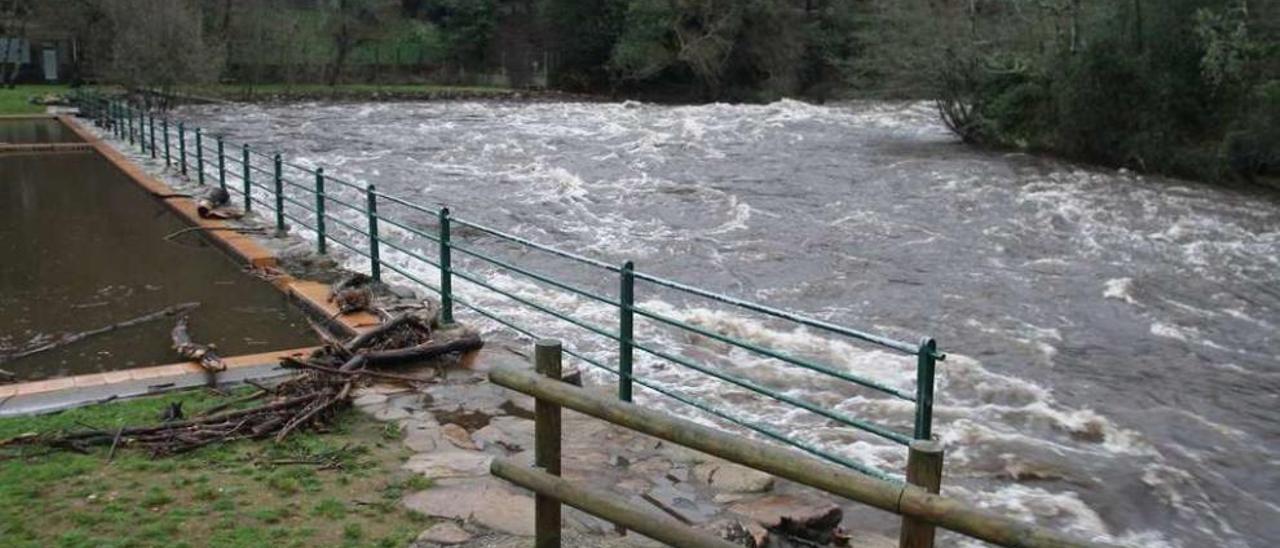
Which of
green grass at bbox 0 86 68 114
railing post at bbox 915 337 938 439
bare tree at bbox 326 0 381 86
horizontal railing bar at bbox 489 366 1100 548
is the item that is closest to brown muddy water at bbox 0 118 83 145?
green grass at bbox 0 86 68 114

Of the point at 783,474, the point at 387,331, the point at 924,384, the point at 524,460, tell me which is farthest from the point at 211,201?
the point at 783,474

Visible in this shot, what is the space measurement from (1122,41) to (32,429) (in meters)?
23.5

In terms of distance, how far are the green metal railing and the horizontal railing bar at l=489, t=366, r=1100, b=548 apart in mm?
819

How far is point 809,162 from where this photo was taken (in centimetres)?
2478

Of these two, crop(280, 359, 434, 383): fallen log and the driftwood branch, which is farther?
the driftwood branch

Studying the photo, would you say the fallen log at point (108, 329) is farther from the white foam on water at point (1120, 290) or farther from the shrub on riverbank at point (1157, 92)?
the shrub on riverbank at point (1157, 92)

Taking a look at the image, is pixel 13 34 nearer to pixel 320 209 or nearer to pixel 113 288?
pixel 320 209

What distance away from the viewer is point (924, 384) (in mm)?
4770

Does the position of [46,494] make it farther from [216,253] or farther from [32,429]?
[216,253]

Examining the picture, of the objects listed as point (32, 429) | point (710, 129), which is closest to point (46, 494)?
point (32, 429)

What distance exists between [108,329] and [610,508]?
6285 mm

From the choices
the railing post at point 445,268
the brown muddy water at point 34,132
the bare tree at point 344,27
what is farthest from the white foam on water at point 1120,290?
the bare tree at point 344,27

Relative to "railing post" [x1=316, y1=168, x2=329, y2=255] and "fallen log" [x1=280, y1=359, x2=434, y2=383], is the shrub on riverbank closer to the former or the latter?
"railing post" [x1=316, y1=168, x2=329, y2=255]

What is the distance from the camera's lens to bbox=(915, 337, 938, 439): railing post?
4648 mm
